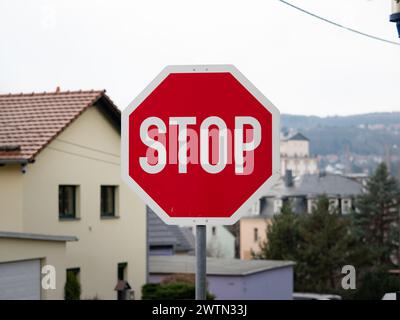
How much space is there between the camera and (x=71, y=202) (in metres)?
6.13

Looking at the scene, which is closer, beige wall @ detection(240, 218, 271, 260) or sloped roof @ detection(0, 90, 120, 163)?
sloped roof @ detection(0, 90, 120, 163)

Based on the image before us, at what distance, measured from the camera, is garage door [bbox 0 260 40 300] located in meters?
2.12

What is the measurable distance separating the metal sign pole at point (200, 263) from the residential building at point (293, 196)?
2018 inches

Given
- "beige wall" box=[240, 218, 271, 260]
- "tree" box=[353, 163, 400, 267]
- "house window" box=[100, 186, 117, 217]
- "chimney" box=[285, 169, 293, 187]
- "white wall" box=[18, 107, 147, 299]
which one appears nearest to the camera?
"white wall" box=[18, 107, 147, 299]

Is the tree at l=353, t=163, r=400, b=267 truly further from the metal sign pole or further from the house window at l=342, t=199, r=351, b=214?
the metal sign pole

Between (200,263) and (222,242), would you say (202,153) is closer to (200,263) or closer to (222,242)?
(200,263)

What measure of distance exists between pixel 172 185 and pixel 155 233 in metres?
25.3

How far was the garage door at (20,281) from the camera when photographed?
2.12 metres

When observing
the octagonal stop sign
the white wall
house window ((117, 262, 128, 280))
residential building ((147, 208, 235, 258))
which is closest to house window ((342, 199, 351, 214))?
residential building ((147, 208, 235, 258))

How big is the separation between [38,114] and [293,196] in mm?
52466

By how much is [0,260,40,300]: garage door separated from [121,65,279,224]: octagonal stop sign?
40 cm

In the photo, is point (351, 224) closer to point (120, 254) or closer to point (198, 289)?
point (120, 254)

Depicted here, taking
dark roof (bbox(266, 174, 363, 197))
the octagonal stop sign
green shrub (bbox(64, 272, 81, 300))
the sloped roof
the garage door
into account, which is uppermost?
dark roof (bbox(266, 174, 363, 197))
